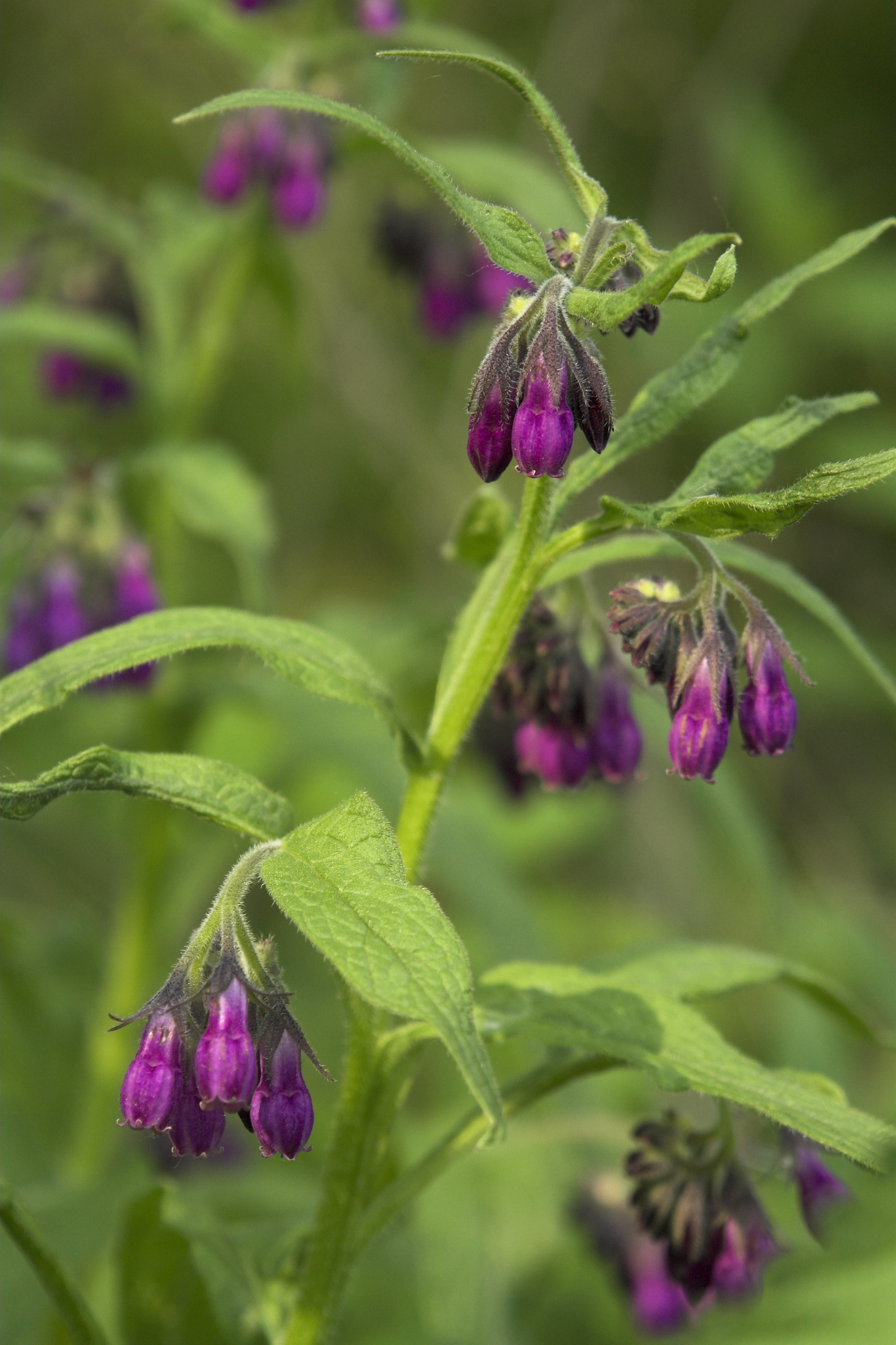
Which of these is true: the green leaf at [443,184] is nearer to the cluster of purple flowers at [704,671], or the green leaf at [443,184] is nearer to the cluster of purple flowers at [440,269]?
the cluster of purple flowers at [704,671]

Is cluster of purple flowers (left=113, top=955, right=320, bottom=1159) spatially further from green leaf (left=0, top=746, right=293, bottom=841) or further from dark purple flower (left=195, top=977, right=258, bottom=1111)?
green leaf (left=0, top=746, right=293, bottom=841)

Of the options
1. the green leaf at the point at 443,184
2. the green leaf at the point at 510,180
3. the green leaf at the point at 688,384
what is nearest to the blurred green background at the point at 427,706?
the green leaf at the point at 510,180

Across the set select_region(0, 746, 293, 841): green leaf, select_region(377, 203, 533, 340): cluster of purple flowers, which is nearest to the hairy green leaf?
select_region(0, 746, 293, 841): green leaf

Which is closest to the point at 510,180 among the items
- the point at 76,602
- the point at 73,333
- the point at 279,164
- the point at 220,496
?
the point at 279,164

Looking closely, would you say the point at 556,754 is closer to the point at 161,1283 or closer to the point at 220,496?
the point at 161,1283

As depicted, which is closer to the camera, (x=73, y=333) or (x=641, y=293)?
(x=641, y=293)

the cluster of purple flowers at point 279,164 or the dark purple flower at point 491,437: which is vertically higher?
the cluster of purple flowers at point 279,164
